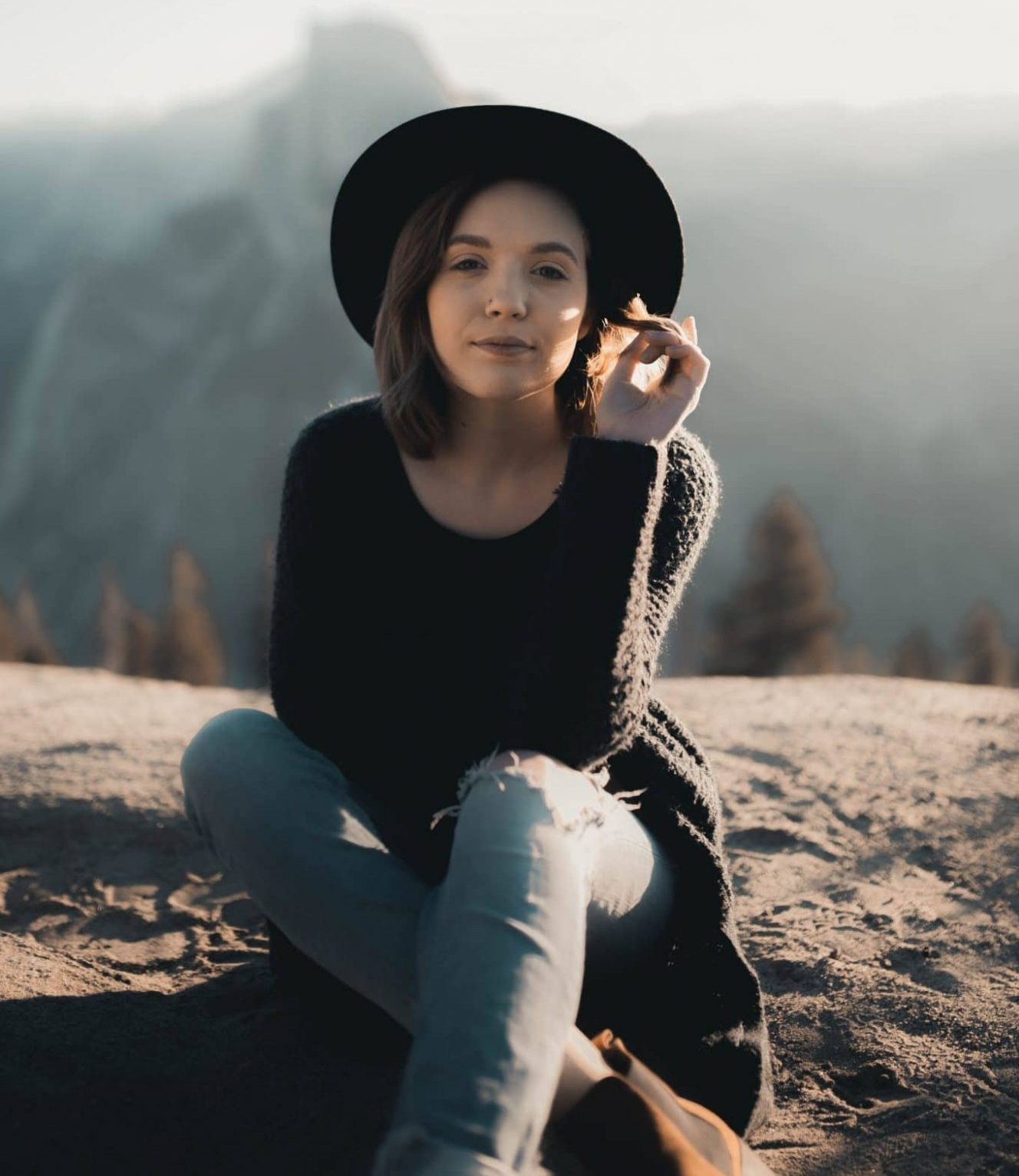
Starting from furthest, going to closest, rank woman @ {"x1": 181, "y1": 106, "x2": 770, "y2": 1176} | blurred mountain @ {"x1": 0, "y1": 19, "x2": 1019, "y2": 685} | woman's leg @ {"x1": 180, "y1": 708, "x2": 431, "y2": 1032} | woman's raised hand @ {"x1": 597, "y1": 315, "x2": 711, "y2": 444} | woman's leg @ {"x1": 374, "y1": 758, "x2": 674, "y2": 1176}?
blurred mountain @ {"x1": 0, "y1": 19, "x2": 1019, "y2": 685} < woman's raised hand @ {"x1": 597, "y1": 315, "x2": 711, "y2": 444} < woman's leg @ {"x1": 180, "y1": 708, "x2": 431, "y2": 1032} < woman @ {"x1": 181, "y1": 106, "x2": 770, "y2": 1176} < woman's leg @ {"x1": 374, "y1": 758, "x2": 674, "y2": 1176}

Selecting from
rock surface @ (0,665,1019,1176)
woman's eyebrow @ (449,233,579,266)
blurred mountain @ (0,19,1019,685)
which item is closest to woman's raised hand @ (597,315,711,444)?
woman's eyebrow @ (449,233,579,266)

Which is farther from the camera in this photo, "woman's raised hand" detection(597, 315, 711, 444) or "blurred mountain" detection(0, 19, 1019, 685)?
"blurred mountain" detection(0, 19, 1019, 685)

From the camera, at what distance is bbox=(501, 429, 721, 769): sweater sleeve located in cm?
185

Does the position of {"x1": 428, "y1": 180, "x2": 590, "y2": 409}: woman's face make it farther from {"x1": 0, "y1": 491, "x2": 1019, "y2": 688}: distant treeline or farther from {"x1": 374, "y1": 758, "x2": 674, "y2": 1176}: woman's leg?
{"x1": 0, "y1": 491, "x2": 1019, "y2": 688}: distant treeline

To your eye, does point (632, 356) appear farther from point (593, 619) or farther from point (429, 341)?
point (593, 619)

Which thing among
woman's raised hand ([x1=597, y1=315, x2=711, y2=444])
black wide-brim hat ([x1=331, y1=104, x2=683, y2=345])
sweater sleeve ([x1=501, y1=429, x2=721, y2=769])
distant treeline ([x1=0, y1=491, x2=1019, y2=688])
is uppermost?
black wide-brim hat ([x1=331, y1=104, x2=683, y2=345])

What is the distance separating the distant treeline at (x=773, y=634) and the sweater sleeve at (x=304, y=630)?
64.2 ft

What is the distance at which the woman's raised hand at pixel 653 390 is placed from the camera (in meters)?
2.06

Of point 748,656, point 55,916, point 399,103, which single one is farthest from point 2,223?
point 55,916

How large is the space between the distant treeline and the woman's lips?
1975cm

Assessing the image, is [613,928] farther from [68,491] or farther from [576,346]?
[68,491]

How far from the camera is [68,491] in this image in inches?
3236

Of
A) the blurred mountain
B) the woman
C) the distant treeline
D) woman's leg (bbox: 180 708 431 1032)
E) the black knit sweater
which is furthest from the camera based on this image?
the blurred mountain

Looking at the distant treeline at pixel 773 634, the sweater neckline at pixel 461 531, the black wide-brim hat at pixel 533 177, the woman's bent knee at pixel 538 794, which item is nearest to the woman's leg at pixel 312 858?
the woman's bent knee at pixel 538 794
